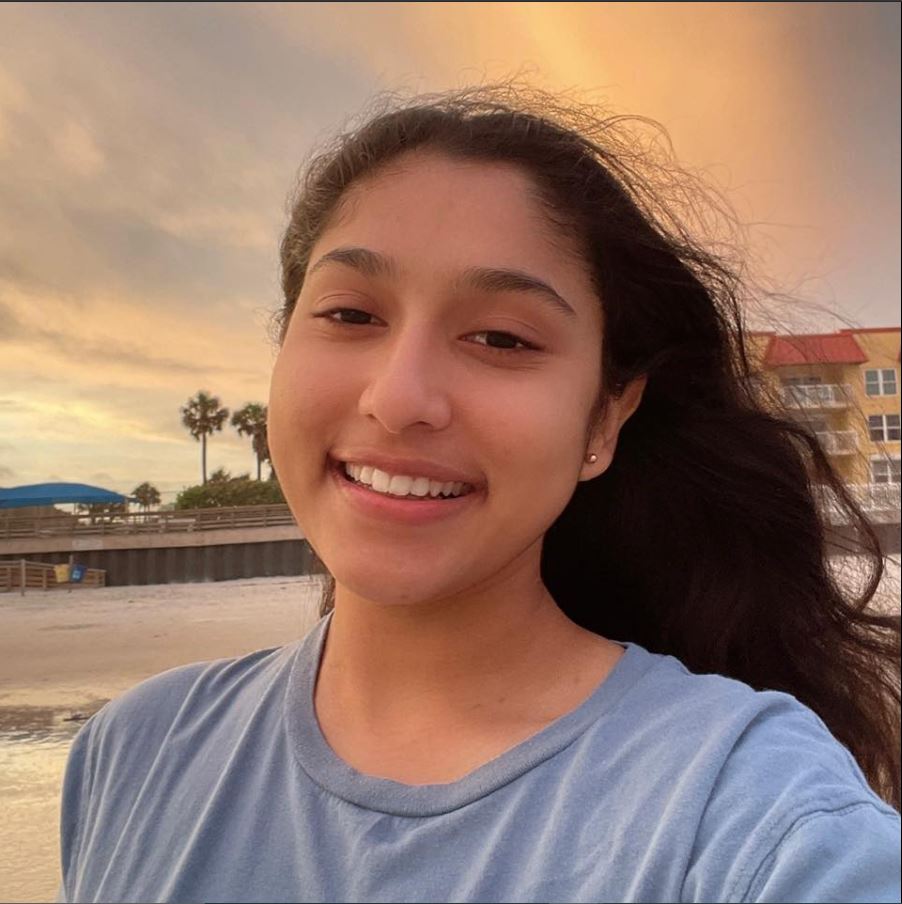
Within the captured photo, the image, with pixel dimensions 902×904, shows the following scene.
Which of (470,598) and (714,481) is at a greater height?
(714,481)

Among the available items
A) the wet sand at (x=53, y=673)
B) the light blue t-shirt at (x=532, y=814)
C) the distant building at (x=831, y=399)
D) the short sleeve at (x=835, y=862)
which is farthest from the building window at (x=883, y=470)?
the wet sand at (x=53, y=673)

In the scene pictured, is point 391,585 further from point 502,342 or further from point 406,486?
point 502,342

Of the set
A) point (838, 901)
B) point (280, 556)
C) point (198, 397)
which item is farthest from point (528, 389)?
point (280, 556)

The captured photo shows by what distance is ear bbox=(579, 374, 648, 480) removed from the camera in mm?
853

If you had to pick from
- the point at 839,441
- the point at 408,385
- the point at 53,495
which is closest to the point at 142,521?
the point at 53,495

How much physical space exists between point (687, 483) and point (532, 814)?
51cm

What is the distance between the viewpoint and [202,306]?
104cm

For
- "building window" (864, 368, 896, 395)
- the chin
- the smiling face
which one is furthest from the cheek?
A: "building window" (864, 368, 896, 395)

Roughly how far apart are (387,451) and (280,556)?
1.03m

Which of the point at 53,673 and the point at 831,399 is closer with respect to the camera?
the point at 53,673

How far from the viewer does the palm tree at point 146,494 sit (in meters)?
1.04

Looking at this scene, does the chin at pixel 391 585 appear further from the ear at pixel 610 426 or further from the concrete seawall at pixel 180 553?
the concrete seawall at pixel 180 553

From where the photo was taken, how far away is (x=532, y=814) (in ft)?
2.02

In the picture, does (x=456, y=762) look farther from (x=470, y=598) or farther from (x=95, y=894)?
(x=95, y=894)
